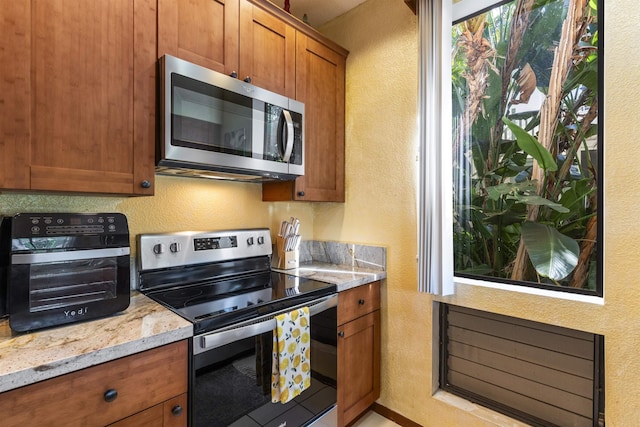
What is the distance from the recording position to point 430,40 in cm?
173

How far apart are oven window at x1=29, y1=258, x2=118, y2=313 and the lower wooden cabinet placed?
3.60ft

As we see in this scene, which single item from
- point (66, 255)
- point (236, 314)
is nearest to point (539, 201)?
point (236, 314)

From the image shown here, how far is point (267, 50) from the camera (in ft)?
5.75

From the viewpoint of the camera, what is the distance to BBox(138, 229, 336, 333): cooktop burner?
132cm

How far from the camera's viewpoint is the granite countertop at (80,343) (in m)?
0.81

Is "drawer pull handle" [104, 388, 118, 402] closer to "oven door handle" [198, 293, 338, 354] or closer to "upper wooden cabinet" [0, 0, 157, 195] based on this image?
"oven door handle" [198, 293, 338, 354]

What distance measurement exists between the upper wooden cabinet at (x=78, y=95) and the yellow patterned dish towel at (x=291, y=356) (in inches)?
32.5

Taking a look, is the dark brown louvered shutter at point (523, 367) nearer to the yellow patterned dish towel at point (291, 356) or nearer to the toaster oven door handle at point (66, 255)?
the yellow patterned dish towel at point (291, 356)

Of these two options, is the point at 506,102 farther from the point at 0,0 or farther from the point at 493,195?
the point at 0,0

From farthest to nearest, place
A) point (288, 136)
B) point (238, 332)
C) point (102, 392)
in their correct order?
point (288, 136) → point (238, 332) → point (102, 392)

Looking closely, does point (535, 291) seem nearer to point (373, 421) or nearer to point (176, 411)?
point (373, 421)

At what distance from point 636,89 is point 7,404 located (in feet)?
7.58

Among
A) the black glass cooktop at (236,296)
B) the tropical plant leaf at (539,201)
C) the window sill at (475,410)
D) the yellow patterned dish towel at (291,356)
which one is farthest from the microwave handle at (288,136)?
the window sill at (475,410)

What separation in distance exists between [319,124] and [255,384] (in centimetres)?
153
